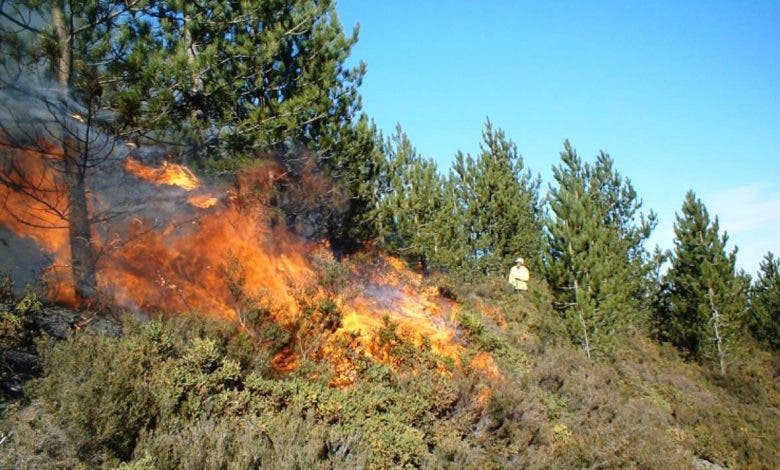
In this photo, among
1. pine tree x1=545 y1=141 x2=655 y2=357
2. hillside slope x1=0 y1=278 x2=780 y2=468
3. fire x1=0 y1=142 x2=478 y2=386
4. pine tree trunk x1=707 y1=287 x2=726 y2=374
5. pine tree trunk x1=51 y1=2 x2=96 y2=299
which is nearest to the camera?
hillside slope x1=0 y1=278 x2=780 y2=468

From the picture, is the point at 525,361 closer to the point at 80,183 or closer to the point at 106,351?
the point at 106,351

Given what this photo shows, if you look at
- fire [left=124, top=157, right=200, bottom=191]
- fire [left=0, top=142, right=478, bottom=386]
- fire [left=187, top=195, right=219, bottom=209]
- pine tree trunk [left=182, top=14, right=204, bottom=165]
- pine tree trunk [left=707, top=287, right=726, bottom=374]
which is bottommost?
pine tree trunk [left=707, top=287, right=726, bottom=374]

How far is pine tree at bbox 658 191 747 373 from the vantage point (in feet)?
53.8

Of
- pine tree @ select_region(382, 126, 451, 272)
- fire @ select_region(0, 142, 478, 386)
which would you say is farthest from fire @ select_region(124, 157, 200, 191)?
pine tree @ select_region(382, 126, 451, 272)

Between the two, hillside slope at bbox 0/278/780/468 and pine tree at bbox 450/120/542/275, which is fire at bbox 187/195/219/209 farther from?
pine tree at bbox 450/120/542/275

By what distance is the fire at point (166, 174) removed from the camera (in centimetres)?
786

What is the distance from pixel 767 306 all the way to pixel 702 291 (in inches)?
320

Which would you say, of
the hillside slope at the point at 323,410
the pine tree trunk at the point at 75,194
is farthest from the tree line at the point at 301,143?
the hillside slope at the point at 323,410

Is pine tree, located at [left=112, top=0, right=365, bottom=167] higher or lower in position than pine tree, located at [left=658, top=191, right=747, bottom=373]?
higher

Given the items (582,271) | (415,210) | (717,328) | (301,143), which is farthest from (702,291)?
(301,143)

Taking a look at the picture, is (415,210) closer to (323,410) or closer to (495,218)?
(495,218)

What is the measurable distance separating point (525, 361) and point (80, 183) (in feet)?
27.1

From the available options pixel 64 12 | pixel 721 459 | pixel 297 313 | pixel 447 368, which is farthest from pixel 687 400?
pixel 64 12

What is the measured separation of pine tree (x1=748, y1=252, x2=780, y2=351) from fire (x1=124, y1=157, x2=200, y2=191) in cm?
2500
